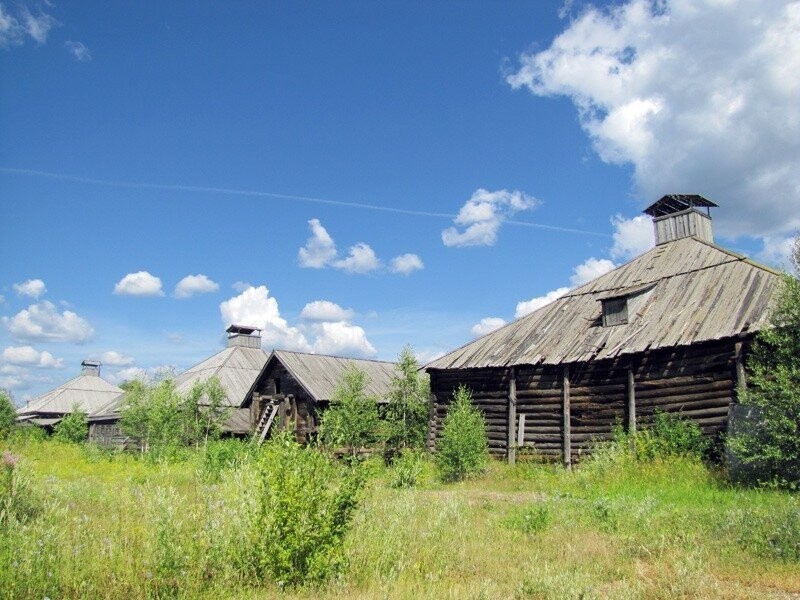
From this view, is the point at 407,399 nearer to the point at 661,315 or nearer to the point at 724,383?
the point at 661,315

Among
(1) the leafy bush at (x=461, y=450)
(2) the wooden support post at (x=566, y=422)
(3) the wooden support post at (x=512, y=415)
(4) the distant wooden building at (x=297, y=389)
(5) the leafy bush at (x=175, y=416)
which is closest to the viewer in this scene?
(1) the leafy bush at (x=461, y=450)

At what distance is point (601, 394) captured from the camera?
18578mm

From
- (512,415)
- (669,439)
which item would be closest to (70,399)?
(512,415)

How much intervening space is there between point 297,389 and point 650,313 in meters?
18.8

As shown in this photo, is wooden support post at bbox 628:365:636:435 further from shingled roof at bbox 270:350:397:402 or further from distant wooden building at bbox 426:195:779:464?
shingled roof at bbox 270:350:397:402

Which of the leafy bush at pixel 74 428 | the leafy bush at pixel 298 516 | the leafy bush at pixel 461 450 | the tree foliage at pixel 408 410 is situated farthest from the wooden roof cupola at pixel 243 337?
the leafy bush at pixel 298 516

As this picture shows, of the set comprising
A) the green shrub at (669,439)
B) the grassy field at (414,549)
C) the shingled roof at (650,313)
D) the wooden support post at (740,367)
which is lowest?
the grassy field at (414,549)

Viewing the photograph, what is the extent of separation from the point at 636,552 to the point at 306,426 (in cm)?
2531

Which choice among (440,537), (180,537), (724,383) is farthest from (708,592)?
(724,383)

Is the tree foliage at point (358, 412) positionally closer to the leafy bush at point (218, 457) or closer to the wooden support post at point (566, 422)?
the leafy bush at point (218, 457)

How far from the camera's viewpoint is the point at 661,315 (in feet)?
60.4

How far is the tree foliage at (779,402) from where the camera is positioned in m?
12.6

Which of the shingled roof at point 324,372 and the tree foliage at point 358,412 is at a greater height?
the shingled roof at point 324,372

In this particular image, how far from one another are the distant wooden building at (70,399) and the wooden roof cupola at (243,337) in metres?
16.7
